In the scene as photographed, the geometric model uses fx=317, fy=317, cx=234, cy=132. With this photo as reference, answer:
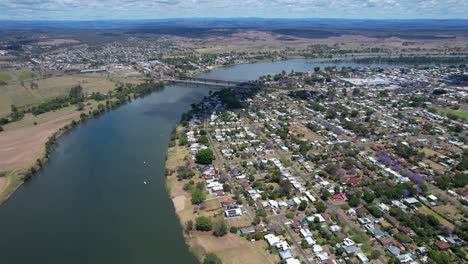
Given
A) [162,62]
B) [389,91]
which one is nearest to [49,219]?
[389,91]

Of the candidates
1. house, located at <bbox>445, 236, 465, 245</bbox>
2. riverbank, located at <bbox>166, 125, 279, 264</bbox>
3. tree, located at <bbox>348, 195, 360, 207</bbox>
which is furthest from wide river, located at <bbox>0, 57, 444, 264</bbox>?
house, located at <bbox>445, 236, 465, 245</bbox>

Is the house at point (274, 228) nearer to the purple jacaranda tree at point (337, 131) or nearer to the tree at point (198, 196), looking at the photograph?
the tree at point (198, 196)

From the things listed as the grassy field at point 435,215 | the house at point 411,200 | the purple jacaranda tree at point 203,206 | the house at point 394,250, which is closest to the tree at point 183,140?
the purple jacaranda tree at point 203,206

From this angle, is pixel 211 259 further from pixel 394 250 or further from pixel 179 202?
pixel 394 250

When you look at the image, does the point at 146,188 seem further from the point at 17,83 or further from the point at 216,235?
the point at 17,83

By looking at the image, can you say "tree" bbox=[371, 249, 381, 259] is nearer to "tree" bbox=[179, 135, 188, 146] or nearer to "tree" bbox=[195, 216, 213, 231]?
"tree" bbox=[195, 216, 213, 231]

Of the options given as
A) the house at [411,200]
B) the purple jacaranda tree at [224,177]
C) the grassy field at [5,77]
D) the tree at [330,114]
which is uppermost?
the grassy field at [5,77]
